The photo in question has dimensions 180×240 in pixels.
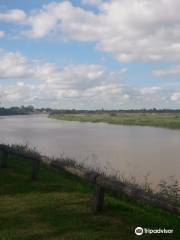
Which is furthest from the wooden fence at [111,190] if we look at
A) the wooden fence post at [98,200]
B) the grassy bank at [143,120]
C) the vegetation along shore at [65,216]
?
the grassy bank at [143,120]

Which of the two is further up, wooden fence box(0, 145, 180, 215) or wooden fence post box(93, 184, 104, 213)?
wooden fence box(0, 145, 180, 215)

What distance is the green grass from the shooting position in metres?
5.48

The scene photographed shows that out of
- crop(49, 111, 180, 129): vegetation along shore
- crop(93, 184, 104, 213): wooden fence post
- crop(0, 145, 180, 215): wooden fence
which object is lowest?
crop(49, 111, 180, 129): vegetation along shore

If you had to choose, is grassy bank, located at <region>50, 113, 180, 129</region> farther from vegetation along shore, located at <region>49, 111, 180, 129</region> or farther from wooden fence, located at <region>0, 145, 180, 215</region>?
wooden fence, located at <region>0, 145, 180, 215</region>

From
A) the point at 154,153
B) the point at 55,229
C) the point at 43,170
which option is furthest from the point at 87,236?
the point at 154,153

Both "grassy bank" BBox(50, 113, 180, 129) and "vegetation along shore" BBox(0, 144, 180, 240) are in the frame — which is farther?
"grassy bank" BBox(50, 113, 180, 129)

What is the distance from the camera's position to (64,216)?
20.7ft

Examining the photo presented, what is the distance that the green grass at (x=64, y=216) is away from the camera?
5.48 m

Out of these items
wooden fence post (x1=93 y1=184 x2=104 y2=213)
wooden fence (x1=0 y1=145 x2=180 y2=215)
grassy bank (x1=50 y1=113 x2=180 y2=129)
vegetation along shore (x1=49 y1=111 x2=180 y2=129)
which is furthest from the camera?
vegetation along shore (x1=49 y1=111 x2=180 y2=129)

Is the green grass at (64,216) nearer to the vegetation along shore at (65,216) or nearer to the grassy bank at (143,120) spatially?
the vegetation along shore at (65,216)

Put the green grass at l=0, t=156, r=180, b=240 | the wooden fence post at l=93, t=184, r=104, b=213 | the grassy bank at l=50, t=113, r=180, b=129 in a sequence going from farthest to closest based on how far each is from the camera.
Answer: the grassy bank at l=50, t=113, r=180, b=129, the wooden fence post at l=93, t=184, r=104, b=213, the green grass at l=0, t=156, r=180, b=240

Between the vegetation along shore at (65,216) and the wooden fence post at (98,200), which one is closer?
the vegetation along shore at (65,216)

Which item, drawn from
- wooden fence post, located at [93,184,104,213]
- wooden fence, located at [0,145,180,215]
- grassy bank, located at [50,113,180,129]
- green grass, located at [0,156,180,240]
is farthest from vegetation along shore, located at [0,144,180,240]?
grassy bank, located at [50,113,180,129]

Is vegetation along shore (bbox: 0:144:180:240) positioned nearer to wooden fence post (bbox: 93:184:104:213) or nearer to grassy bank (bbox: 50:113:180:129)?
wooden fence post (bbox: 93:184:104:213)
